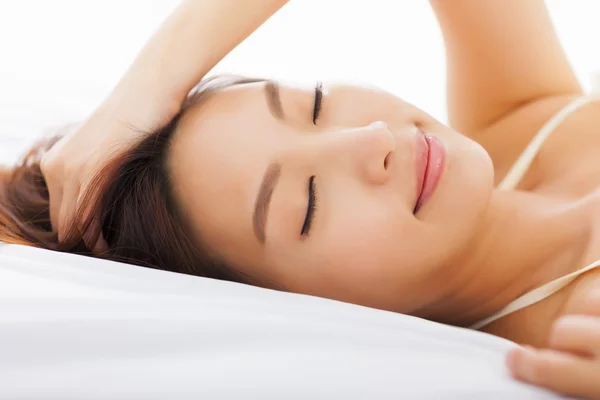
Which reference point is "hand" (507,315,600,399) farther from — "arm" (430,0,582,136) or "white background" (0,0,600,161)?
"white background" (0,0,600,161)

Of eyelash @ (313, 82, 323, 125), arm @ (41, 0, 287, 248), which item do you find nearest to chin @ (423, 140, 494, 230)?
eyelash @ (313, 82, 323, 125)

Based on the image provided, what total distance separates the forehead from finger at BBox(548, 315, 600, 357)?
1.67ft

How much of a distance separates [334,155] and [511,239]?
0.41 m

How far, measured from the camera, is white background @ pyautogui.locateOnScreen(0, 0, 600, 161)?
6.19 feet

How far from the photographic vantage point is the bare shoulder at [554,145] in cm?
132

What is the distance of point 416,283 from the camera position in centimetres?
105

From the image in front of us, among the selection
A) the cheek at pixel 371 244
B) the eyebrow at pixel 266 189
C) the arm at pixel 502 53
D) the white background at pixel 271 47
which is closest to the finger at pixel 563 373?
the cheek at pixel 371 244

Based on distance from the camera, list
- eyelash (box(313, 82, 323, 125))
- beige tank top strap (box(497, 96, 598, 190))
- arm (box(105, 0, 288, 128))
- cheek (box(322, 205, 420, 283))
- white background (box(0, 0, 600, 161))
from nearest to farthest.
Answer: cheek (box(322, 205, 420, 283)) < eyelash (box(313, 82, 323, 125)) < arm (box(105, 0, 288, 128)) < beige tank top strap (box(497, 96, 598, 190)) < white background (box(0, 0, 600, 161))

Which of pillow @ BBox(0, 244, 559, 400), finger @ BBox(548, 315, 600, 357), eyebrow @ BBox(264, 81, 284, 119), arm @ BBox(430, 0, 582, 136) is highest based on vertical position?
arm @ BBox(430, 0, 582, 136)

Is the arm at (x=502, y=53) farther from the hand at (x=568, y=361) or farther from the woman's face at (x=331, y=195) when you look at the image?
the hand at (x=568, y=361)

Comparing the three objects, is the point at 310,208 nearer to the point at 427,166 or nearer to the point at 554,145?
the point at 427,166

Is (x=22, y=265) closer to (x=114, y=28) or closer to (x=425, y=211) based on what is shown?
(x=425, y=211)

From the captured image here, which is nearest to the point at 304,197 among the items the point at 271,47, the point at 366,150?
the point at 366,150

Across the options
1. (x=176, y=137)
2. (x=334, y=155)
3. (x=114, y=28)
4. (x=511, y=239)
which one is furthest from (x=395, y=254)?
(x=114, y=28)
